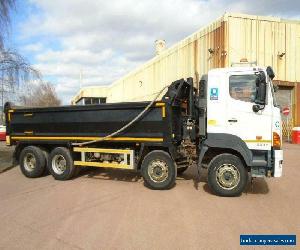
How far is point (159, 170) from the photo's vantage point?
8.80 m

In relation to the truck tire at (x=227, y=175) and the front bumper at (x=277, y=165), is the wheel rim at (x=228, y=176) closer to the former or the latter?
the truck tire at (x=227, y=175)

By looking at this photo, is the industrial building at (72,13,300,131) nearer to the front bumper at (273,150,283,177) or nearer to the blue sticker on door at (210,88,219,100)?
the blue sticker on door at (210,88,219,100)

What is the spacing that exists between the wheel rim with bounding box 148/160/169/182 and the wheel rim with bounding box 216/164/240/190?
1.30 meters

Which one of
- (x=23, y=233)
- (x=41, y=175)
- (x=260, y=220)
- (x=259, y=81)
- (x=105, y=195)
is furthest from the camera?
(x=41, y=175)

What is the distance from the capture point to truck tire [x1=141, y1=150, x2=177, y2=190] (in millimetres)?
8664

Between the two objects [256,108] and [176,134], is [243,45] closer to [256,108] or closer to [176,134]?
[176,134]

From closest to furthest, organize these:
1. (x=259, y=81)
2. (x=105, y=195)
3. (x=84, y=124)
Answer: (x=259, y=81) → (x=105, y=195) → (x=84, y=124)

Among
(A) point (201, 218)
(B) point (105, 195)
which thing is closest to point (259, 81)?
(A) point (201, 218)

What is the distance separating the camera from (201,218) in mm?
6492

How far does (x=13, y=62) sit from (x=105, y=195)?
9.64 m

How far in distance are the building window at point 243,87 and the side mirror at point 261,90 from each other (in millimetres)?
108

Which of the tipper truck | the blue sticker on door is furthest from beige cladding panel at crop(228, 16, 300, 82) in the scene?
the blue sticker on door

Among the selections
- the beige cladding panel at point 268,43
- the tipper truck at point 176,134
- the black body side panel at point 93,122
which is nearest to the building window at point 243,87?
the tipper truck at point 176,134

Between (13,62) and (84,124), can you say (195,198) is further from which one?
(13,62)
